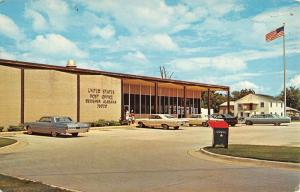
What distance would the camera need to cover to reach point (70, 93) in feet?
124

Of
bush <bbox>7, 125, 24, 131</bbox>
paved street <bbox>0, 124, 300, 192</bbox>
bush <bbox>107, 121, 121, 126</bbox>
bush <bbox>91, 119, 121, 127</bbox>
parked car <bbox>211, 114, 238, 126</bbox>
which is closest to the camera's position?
paved street <bbox>0, 124, 300, 192</bbox>

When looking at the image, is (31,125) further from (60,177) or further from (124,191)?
(124,191)

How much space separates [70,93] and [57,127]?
11722mm

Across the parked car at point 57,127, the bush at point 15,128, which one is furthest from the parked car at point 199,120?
the parked car at point 57,127

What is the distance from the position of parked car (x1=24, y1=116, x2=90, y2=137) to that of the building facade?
532cm

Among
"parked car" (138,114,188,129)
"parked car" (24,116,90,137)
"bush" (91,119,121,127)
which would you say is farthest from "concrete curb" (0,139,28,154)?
"parked car" (138,114,188,129)

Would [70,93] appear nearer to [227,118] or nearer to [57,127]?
[57,127]

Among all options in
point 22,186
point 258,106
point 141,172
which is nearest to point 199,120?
point 141,172

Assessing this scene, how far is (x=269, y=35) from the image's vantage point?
9.19 metres

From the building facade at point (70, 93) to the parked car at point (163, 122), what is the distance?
466 cm

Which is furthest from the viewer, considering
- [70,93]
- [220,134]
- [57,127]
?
[70,93]

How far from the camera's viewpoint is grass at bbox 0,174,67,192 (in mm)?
9353

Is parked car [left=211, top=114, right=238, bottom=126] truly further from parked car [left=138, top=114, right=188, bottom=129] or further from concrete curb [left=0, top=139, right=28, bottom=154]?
concrete curb [left=0, top=139, right=28, bottom=154]

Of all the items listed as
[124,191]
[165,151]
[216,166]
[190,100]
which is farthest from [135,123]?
[124,191]
